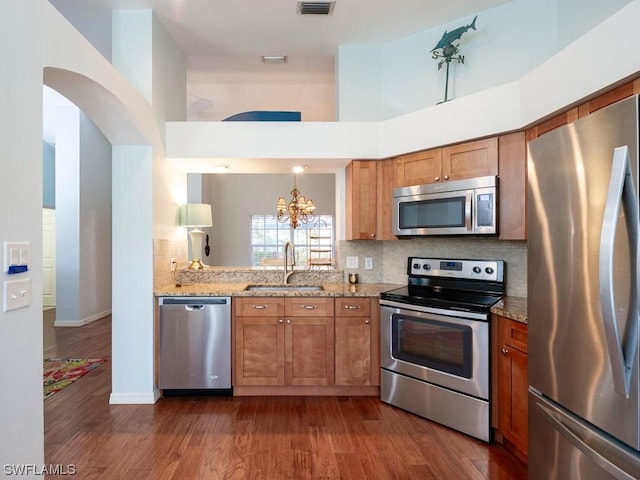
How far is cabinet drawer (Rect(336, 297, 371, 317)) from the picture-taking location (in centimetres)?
284

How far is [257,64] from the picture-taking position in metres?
3.72

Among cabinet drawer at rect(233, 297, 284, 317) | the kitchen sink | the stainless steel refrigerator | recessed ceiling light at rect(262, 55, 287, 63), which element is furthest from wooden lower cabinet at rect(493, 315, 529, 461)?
recessed ceiling light at rect(262, 55, 287, 63)

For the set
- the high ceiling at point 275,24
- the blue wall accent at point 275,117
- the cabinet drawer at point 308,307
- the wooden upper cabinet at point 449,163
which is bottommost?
the cabinet drawer at point 308,307

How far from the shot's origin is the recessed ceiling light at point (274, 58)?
3535mm

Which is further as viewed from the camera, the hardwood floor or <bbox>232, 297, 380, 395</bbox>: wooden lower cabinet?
<bbox>232, 297, 380, 395</bbox>: wooden lower cabinet

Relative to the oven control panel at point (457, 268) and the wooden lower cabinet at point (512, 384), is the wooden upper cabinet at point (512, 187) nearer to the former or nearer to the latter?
the oven control panel at point (457, 268)

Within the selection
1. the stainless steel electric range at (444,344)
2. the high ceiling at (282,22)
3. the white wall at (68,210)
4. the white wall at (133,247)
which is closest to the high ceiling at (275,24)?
the high ceiling at (282,22)

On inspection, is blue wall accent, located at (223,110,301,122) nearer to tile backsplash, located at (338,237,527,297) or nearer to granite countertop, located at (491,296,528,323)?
tile backsplash, located at (338,237,527,297)

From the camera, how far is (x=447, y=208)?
2.60 meters

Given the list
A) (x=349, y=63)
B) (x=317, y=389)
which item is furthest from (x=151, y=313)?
(x=349, y=63)

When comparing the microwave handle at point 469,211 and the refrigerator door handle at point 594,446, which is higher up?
the microwave handle at point 469,211

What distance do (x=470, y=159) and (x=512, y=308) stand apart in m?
1.08

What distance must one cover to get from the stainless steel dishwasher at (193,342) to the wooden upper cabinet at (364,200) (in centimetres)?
133

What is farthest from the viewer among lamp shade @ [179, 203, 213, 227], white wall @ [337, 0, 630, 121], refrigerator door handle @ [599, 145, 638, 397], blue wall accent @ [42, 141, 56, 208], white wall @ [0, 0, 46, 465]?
blue wall accent @ [42, 141, 56, 208]
